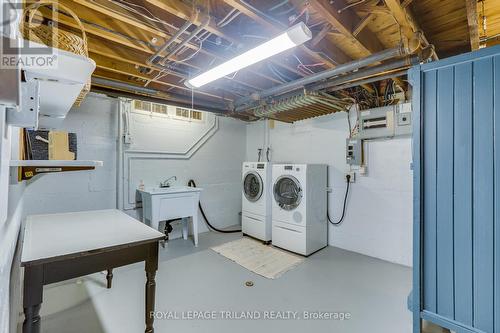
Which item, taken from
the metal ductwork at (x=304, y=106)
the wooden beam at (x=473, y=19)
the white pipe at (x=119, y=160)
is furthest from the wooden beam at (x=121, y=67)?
the wooden beam at (x=473, y=19)

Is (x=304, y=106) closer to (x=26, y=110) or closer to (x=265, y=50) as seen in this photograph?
(x=265, y=50)

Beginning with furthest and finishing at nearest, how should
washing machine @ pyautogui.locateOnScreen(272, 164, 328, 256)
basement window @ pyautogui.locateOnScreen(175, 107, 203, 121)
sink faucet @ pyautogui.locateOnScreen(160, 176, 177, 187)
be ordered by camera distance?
basement window @ pyautogui.locateOnScreen(175, 107, 203, 121)
sink faucet @ pyautogui.locateOnScreen(160, 176, 177, 187)
washing machine @ pyautogui.locateOnScreen(272, 164, 328, 256)

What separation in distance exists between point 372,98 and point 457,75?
2.31 metres

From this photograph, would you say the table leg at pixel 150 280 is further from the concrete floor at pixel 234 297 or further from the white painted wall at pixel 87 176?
the white painted wall at pixel 87 176

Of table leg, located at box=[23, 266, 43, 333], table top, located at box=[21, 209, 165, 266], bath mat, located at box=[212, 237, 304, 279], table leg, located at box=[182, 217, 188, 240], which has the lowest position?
bath mat, located at box=[212, 237, 304, 279]

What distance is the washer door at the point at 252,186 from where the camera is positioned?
4.28 metres

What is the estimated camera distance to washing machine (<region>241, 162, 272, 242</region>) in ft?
13.7

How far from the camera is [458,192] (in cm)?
Result: 143

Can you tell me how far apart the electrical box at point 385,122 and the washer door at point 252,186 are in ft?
5.99

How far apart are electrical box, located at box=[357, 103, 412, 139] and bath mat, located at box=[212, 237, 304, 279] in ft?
7.08

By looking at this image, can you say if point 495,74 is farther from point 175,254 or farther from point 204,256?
point 175,254

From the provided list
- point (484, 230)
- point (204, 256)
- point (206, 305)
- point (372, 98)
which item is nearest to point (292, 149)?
point (372, 98)

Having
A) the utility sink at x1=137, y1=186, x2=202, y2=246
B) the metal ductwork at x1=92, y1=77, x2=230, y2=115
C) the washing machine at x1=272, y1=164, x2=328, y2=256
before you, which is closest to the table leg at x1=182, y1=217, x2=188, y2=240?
the utility sink at x1=137, y1=186, x2=202, y2=246

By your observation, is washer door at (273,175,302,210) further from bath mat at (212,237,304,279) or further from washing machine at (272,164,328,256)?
bath mat at (212,237,304,279)
